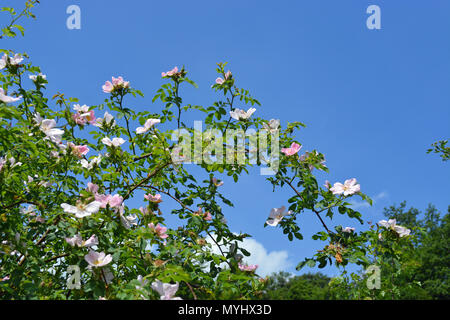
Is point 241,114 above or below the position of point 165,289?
above

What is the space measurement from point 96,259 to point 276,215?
1.23 meters

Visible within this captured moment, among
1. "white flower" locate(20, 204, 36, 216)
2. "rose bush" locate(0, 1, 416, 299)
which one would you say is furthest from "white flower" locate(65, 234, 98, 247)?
"white flower" locate(20, 204, 36, 216)

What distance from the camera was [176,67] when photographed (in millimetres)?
3010

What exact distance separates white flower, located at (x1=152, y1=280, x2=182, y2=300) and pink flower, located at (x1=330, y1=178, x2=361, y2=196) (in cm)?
125

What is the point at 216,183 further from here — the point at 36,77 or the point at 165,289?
the point at 36,77

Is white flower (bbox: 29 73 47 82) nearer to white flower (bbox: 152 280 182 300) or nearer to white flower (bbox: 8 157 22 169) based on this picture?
white flower (bbox: 8 157 22 169)

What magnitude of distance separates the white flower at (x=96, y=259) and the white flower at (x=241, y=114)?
1.44 meters

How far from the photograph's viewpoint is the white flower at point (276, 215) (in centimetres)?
264

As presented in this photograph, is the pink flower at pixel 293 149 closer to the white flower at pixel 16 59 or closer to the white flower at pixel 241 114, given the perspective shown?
the white flower at pixel 241 114

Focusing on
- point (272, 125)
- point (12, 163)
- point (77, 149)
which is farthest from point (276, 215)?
point (12, 163)

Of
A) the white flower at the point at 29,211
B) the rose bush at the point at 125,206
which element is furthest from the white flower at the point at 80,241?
the white flower at the point at 29,211

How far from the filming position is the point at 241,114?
294 centimetres
